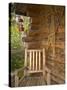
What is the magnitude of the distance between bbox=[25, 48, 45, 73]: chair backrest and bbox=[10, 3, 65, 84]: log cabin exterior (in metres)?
0.02

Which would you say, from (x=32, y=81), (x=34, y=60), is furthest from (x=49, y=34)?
(x=32, y=81)

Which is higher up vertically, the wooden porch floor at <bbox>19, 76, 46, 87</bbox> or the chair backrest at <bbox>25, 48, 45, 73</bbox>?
the chair backrest at <bbox>25, 48, 45, 73</bbox>

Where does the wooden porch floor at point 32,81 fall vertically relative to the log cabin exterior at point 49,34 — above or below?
below

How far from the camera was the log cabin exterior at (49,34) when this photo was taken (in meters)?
1.88

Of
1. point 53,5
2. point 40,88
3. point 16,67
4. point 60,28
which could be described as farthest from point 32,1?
point 40,88

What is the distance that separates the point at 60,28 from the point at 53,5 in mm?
A: 247

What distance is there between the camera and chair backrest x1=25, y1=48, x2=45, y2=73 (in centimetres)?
187

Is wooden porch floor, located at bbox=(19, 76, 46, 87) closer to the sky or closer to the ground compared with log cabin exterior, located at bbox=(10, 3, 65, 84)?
closer to the ground

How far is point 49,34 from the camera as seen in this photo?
192 centimetres

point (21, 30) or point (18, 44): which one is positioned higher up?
point (21, 30)

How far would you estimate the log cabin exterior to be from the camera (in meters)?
1.88

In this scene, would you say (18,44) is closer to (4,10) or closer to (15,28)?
(15,28)

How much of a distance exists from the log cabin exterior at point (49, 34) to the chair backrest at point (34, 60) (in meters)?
0.02

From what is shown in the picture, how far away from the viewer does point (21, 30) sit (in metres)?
1.87
